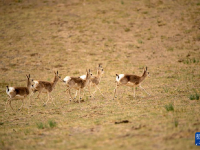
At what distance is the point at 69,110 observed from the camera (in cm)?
1304

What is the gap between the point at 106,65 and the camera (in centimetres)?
2448

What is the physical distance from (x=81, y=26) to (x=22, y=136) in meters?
25.4

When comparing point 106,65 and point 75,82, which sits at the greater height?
point 106,65

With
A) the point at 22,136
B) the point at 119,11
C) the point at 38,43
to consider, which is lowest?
the point at 22,136

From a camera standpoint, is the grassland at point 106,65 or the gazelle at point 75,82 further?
the gazelle at point 75,82

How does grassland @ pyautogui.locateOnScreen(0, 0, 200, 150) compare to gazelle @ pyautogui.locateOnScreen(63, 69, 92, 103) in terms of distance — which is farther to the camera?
gazelle @ pyautogui.locateOnScreen(63, 69, 92, 103)

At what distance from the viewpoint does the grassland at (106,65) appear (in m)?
8.77

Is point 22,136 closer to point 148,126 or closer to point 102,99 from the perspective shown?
point 148,126

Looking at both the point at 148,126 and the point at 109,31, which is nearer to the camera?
the point at 148,126

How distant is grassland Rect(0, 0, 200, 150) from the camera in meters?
8.77

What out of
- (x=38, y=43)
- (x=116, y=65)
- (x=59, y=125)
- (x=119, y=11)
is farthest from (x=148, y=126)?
(x=119, y=11)

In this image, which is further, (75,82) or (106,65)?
(106,65)

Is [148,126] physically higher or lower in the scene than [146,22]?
lower

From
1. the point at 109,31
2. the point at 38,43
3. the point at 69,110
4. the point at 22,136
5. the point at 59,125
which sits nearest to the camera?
the point at 22,136
